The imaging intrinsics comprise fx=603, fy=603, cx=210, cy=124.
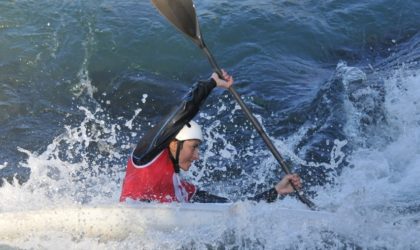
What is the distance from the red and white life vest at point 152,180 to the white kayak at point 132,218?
10 cm

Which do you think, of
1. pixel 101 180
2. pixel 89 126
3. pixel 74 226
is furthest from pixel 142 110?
pixel 74 226

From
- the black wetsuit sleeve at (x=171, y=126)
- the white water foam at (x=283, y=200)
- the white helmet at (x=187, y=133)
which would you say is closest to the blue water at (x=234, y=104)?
the white water foam at (x=283, y=200)

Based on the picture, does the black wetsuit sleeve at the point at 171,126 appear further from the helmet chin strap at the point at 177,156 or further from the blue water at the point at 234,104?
the blue water at the point at 234,104

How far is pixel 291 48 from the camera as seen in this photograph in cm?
920

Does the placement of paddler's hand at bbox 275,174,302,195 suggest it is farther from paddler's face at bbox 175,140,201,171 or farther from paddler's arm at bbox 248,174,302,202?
paddler's face at bbox 175,140,201,171


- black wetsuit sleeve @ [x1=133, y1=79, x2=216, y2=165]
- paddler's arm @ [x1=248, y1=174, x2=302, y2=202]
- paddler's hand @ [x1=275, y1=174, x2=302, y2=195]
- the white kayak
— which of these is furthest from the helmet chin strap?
paddler's hand @ [x1=275, y1=174, x2=302, y2=195]

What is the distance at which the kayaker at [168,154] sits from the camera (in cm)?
429

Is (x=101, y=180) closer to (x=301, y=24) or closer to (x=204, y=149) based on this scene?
(x=204, y=149)

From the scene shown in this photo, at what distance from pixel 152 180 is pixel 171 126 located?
442mm

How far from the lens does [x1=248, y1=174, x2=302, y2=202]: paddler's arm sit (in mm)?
4531

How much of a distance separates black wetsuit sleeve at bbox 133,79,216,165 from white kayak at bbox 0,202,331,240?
0.37 m

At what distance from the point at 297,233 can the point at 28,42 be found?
19.4ft

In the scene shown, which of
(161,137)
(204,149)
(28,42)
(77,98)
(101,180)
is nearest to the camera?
(161,137)

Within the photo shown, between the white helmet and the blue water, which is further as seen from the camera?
the blue water
